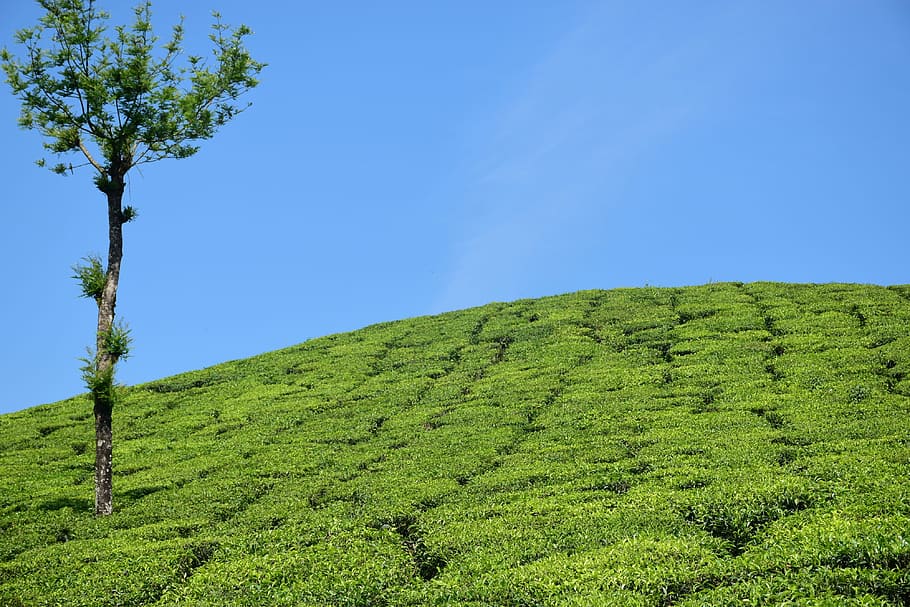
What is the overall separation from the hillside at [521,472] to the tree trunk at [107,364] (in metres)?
1.22

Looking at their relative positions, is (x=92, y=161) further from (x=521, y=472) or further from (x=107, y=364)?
(x=521, y=472)

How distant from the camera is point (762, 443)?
2711 cm

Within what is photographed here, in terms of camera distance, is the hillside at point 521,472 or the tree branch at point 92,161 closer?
the hillside at point 521,472

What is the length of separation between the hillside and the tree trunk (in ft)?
4.00

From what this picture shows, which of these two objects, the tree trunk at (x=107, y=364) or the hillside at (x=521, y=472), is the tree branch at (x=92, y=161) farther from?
the hillside at (x=521, y=472)

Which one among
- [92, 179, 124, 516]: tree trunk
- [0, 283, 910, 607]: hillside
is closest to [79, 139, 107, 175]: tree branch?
[92, 179, 124, 516]: tree trunk

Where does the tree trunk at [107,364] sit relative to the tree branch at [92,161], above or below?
below

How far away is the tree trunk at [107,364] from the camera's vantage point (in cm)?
2992

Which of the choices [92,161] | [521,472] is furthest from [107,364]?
[521,472]

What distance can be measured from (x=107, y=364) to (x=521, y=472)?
57.0 ft

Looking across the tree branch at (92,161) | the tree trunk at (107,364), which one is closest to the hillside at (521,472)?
the tree trunk at (107,364)

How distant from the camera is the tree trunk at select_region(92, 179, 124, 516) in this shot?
2992 centimetres

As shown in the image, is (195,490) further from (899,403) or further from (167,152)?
(899,403)

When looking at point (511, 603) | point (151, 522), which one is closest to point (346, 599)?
point (511, 603)
